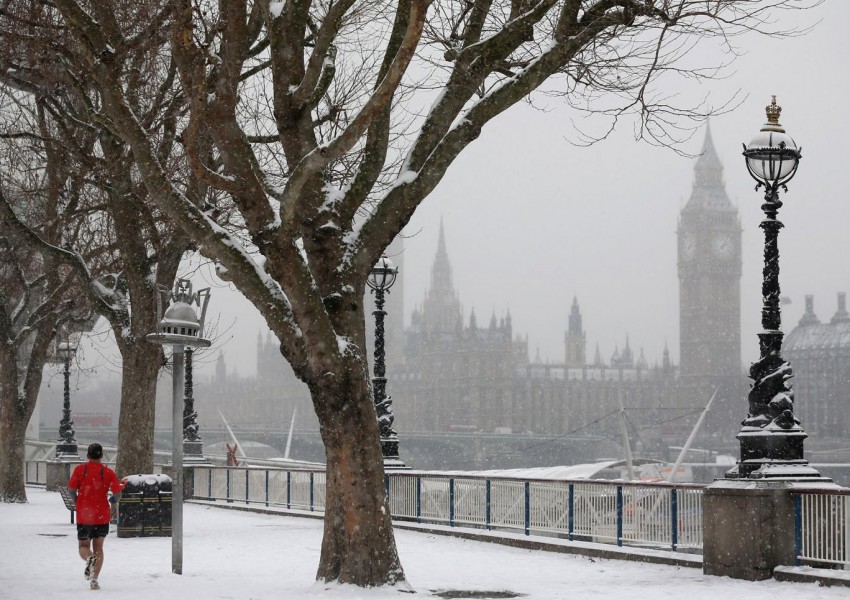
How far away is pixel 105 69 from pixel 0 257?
726 inches

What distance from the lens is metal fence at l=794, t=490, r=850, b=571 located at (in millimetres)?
12406

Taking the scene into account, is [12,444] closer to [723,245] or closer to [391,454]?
[391,454]

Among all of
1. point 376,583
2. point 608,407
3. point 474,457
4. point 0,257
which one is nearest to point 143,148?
point 376,583

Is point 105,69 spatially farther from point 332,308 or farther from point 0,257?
point 0,257

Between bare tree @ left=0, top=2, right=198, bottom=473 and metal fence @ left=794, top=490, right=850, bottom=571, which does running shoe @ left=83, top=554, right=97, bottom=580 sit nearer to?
bare tree @ left=0, top=2, right=198, bottom=473

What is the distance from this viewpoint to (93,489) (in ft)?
41.2

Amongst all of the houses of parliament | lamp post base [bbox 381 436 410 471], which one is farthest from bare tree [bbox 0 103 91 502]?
the houses of parliament

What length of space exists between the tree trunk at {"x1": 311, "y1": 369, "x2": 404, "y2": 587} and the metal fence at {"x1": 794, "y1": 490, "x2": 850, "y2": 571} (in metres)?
4.53

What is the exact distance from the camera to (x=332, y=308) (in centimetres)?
1182

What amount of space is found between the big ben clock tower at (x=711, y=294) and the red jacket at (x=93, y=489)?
586 ft

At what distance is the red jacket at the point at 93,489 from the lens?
486 inches

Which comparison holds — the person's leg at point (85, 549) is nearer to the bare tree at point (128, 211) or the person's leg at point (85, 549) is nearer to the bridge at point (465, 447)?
the bare tree at point (128, 211)

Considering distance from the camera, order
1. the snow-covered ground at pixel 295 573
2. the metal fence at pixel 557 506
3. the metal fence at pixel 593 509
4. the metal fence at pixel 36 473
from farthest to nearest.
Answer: the metal fence at pixel 36 473
the metal fence at pixel 557 506
the metal fence at pixel 593 509
the snow-covered ground at pixel 295 573

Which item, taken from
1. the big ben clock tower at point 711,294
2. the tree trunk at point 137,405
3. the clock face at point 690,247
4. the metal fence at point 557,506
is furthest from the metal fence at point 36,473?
the clock face at point 690,247
